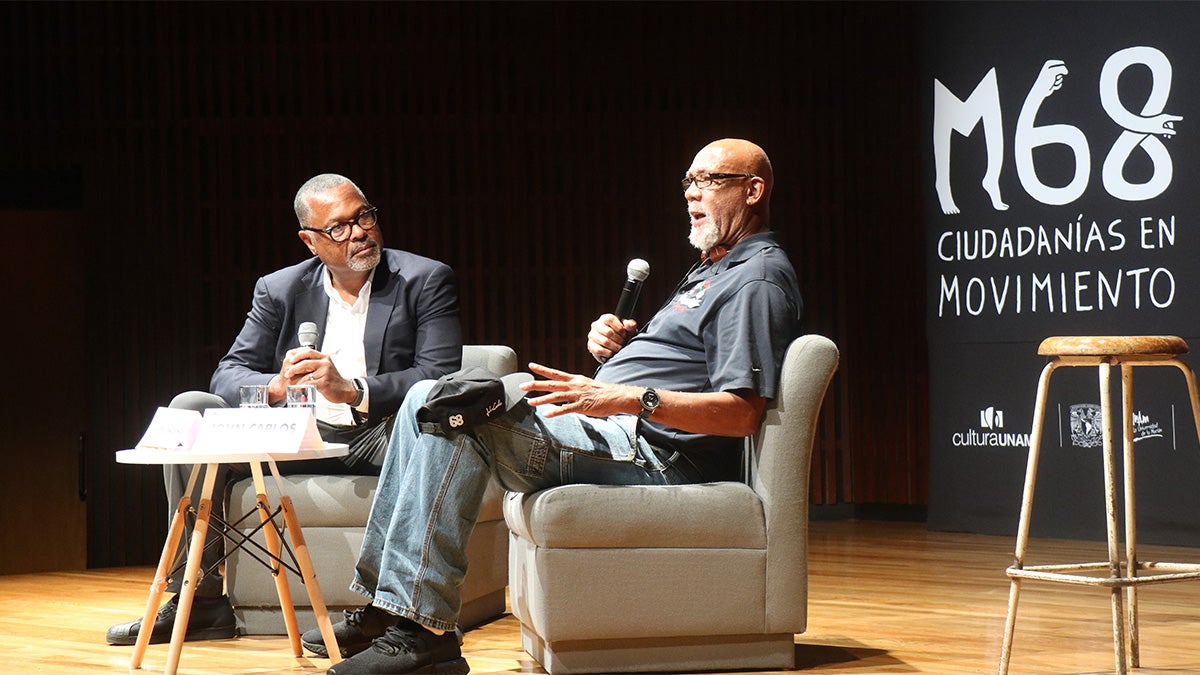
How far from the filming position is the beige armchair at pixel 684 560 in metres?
2.76

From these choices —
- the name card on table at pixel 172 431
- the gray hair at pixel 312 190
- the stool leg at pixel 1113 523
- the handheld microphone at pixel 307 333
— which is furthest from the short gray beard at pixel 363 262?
the stool leg at pixel 1113 523

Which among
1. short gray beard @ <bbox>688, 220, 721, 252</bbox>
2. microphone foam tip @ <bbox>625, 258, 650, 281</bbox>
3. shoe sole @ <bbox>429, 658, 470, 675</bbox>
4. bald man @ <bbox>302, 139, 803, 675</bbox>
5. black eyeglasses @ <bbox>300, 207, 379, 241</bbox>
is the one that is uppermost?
black eyeglasses @ <bbox>300, 207, 379, 241</bbox>

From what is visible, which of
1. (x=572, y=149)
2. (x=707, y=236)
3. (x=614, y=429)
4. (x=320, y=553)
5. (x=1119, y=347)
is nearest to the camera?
(x=1119, y=347)

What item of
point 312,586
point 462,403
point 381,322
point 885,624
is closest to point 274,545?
point 312,586

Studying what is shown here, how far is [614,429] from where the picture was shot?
289 cm

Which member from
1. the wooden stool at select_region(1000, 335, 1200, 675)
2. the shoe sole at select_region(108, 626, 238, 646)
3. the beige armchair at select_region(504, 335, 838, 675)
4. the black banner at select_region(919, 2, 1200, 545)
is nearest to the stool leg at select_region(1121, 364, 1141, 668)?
the wooden stool at select_region(1000, 335, 1200, 675)

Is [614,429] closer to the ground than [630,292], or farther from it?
closer to the ground

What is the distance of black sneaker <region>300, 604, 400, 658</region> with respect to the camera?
3.00m

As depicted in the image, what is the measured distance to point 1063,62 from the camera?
5164 millimetres

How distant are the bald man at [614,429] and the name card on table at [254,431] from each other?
0.20 metres

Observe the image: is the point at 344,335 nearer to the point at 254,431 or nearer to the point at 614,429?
the point at 254,431

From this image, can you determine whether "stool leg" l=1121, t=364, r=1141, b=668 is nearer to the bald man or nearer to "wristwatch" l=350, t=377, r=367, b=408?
the bald man

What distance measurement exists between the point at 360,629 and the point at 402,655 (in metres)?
0.36

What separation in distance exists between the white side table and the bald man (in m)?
0.12
